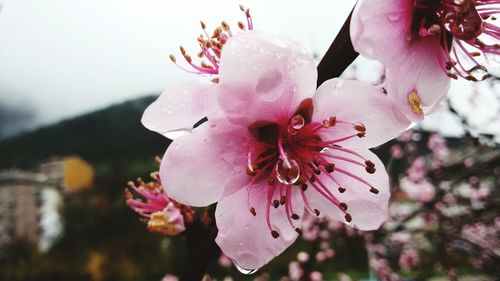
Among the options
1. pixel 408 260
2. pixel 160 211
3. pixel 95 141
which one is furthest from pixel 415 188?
pixel 95 141

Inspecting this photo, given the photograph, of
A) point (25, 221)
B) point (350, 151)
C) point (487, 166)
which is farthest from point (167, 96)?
point (25, 221)

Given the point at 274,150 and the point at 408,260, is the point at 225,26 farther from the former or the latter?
the point at 408,260

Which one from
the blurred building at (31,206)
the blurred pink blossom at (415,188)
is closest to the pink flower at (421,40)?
the blurred pink blossom at (415,188)

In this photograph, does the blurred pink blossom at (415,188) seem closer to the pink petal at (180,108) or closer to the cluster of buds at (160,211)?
the cluster of buds at (160,211)

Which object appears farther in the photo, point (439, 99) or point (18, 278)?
point (18, 278)

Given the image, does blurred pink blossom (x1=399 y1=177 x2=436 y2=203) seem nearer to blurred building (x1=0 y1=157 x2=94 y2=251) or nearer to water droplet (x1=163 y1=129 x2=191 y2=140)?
water droplet (x1=163 y1=129 x2=191 y2=140)

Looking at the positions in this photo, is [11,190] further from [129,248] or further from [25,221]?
[129,248]

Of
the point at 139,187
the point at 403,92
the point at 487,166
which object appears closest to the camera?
the point at 403,92
